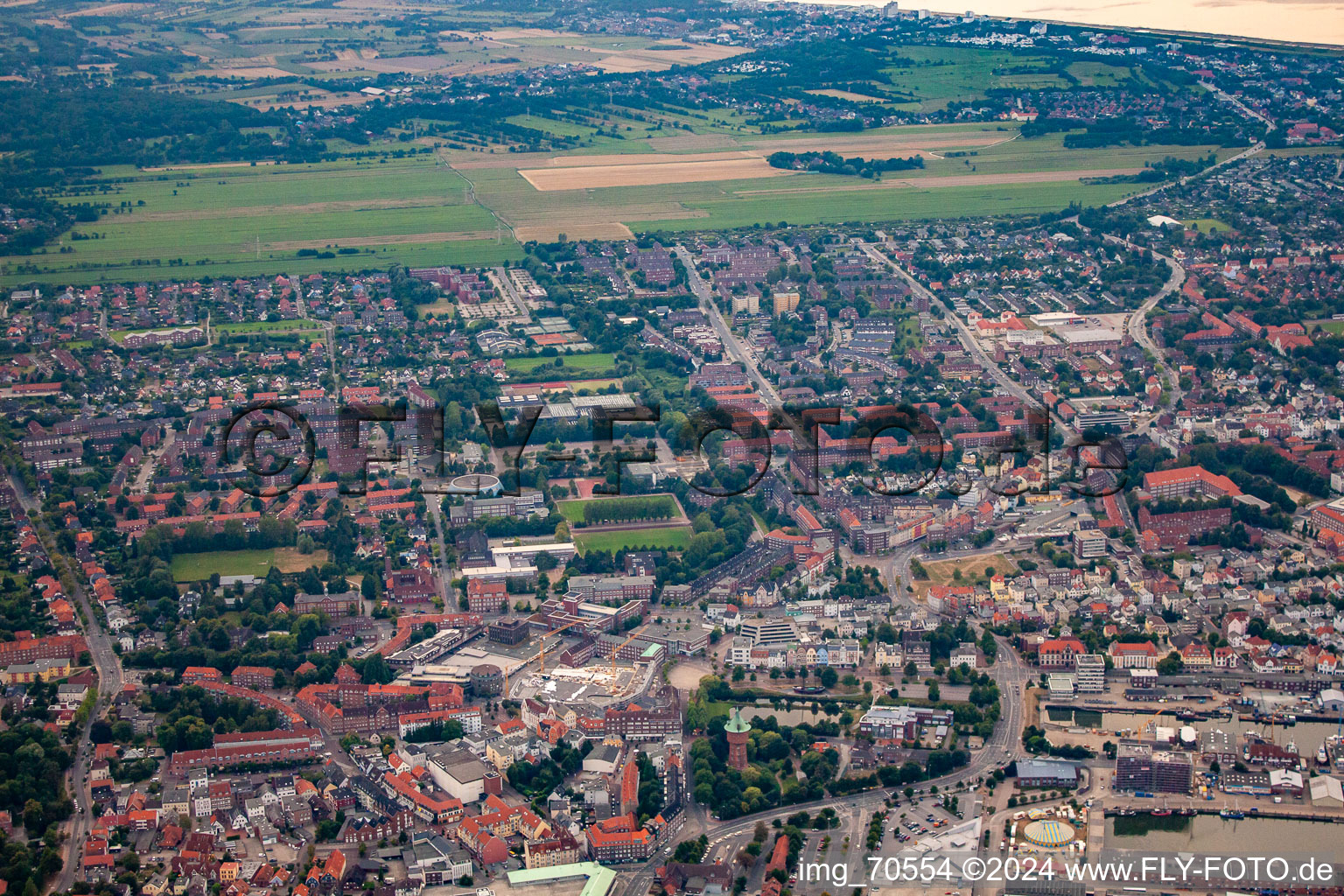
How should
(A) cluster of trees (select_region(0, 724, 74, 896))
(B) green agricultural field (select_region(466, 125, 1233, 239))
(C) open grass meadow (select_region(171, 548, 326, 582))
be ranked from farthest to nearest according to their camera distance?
(B) green agricultural field (select_region(466, 125, 1233, 239)) < (C) open grass meadow (select_region(171, 548, 326, 582)) < (A) cluster of trees (select_region(0, 724, 74, 896))

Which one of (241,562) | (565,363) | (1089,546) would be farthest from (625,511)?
(565,363)

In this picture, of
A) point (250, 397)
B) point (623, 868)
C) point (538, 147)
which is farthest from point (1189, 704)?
point (538, 147)

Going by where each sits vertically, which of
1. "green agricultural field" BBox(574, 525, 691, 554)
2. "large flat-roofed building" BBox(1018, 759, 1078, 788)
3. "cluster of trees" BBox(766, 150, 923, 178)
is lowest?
"large flat-roofed building" BBox(1018, 759, 1078, 788)

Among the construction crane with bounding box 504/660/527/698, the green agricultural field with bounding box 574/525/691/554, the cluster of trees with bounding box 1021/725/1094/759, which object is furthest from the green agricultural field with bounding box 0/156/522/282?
the cluster of trees with bounding box 1021/725/1094/759

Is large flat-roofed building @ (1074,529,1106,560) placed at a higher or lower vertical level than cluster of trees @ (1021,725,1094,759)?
higher

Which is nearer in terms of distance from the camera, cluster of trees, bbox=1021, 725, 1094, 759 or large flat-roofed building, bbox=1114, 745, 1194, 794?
large flat-roofed building, bbox=1114, 745, 1194, 794

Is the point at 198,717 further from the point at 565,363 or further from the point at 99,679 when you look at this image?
the point at 565,363

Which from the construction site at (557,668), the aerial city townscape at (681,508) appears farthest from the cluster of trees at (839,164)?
the construction site at (557,668)

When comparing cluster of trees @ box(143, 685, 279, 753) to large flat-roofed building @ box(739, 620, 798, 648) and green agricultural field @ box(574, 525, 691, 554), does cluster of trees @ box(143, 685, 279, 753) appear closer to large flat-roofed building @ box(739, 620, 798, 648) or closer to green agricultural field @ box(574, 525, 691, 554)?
large flat-roofed building @ box(739, 620, 798, 648)
